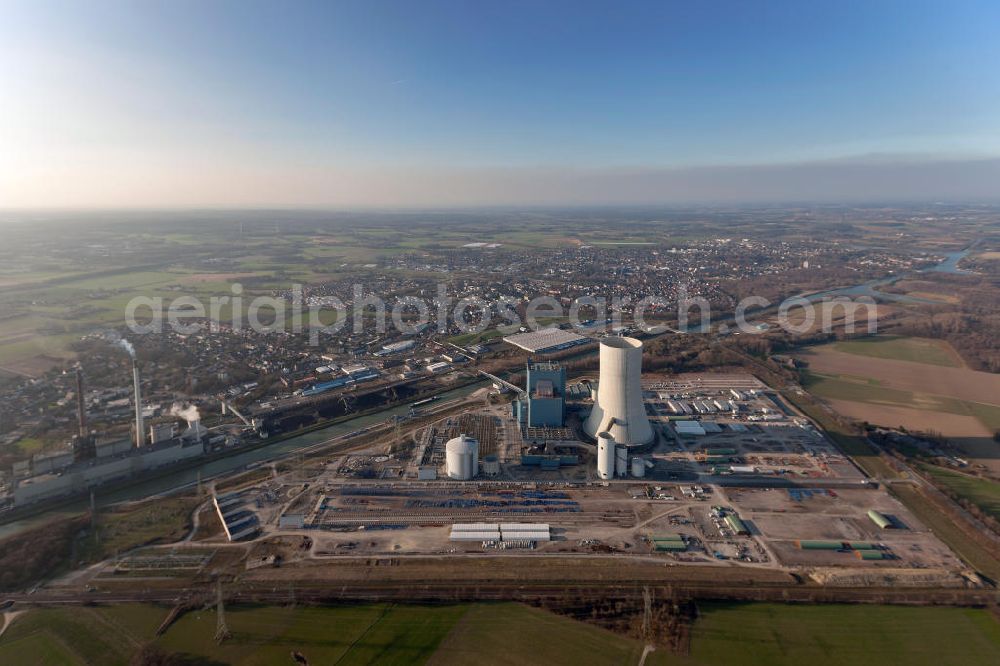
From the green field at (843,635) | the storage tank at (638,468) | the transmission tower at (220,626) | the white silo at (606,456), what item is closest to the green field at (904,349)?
the storage tank at (638,468)

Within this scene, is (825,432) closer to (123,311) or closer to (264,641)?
(264,641)

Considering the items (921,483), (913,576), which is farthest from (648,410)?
(913,576)

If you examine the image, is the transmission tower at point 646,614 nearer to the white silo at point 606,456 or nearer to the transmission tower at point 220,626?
the white silo at point 606,456

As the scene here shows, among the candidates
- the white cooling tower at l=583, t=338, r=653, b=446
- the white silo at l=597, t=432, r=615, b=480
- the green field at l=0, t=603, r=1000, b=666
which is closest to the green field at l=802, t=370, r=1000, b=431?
the white cooling tower at l=583, t=338, r=653, b=446

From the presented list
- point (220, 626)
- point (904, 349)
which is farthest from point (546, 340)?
point (220, 626)

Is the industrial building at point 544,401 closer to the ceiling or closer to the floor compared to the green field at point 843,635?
closer to the ceiling
